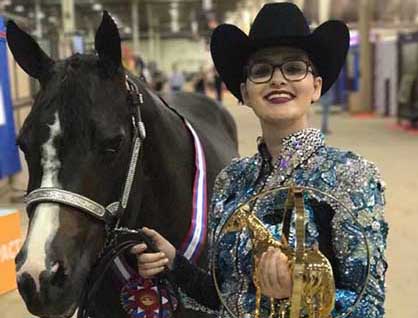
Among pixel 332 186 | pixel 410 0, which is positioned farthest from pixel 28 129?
pixel 410 0

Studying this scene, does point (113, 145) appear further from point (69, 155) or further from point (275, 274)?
point (275, 274)

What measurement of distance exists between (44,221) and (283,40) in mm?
694

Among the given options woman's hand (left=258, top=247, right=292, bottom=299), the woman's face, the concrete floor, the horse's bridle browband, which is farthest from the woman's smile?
the concrete floor

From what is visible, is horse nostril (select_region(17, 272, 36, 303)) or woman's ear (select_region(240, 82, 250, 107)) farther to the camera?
woman's ear (select_region(240, 82, 250, 107))

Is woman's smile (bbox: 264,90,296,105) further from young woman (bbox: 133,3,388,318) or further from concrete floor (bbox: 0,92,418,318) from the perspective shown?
concrete floor (bbox: 0,92,418,318)

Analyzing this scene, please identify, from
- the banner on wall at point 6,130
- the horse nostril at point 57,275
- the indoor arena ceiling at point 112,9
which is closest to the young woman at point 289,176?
the horse nostril at point 57,275

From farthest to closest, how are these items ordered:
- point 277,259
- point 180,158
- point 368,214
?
point 180,158
point 368,214
point 277,259

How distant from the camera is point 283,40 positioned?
1440 mm

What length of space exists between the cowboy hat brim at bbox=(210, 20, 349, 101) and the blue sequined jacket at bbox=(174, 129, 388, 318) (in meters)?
0.19

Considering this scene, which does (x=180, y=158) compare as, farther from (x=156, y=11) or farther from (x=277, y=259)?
(x=156, y=11)

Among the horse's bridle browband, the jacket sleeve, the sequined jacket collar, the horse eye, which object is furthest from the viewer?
the horse eye

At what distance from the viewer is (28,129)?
5.23 ft

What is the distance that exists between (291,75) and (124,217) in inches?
A: 26.6

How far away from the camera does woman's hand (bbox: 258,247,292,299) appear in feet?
3.85
